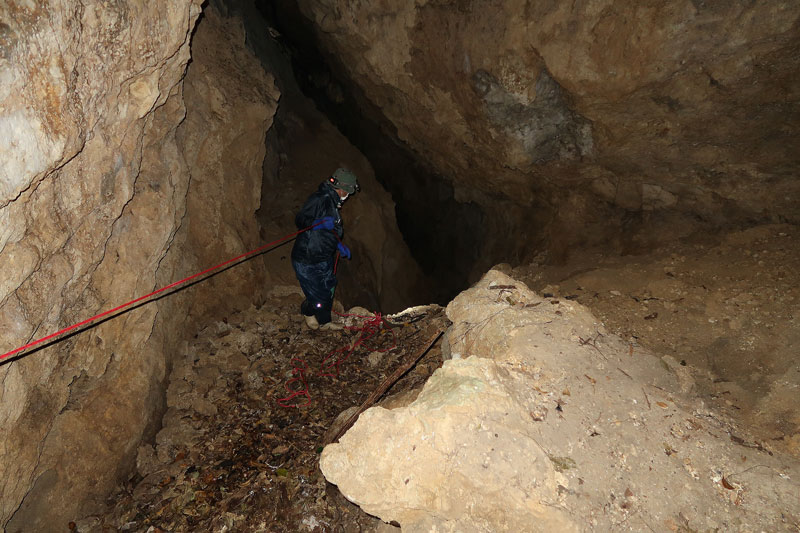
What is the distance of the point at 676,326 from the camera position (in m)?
3.82

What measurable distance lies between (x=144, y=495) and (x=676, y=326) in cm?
487

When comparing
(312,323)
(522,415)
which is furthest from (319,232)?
(522,415)

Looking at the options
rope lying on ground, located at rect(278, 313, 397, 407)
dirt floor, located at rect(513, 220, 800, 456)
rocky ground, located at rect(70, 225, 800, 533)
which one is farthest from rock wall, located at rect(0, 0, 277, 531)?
dirt floor, located at rect(513, 220, 800, 456)

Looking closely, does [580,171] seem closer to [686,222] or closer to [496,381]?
[686,222]

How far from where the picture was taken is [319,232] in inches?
216

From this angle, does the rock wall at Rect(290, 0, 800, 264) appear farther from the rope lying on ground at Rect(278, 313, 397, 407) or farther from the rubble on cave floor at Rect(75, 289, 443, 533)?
the rope lying on ground at Rect(278, 313, 397, 407)

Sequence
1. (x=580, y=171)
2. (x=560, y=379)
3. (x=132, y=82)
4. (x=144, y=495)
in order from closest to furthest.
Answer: (x=560, y=379)
(x=132, y=82)
(x=144, y=495)
(x=580, y=171)

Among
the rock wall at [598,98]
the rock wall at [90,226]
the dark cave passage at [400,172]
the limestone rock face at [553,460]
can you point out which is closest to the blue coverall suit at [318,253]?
the rock wall at [90,226]

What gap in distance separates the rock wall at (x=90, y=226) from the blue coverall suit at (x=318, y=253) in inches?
46.7

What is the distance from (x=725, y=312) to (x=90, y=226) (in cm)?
530

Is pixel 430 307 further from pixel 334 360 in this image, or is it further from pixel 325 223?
pixel 325 223

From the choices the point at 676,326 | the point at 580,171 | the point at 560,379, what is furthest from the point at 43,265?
the point at 580,171

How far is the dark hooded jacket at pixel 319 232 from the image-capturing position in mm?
5496

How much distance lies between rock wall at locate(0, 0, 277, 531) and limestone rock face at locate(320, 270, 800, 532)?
82.8 inches
